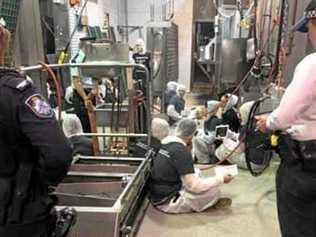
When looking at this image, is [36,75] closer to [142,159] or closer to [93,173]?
[93,173]

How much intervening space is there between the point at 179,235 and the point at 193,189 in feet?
1.45

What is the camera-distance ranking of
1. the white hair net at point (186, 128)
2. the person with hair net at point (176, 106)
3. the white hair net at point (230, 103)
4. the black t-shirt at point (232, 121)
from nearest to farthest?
the white hair net at point (186, 128)
the black t-shirt at point (232, 121)
the white hair net at point (230, 103)
the person with hair net at point (176, 106)

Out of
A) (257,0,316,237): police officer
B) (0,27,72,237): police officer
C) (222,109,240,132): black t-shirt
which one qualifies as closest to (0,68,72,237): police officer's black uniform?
(0,27,72,237): police officer

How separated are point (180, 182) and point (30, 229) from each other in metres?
1.98

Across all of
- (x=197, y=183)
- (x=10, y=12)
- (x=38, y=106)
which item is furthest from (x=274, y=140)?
(x=10, y=12)

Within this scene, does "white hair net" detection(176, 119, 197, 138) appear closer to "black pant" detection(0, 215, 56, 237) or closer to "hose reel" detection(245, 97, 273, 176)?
"hose reel" detection(245, 97, 273, 176)

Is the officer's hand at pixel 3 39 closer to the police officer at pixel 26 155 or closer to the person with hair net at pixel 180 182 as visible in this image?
the police officer at pixel 26 155

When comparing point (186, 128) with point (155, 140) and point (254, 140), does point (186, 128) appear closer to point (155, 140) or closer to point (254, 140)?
point (155, 140)

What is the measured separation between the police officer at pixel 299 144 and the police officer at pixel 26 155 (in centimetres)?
109

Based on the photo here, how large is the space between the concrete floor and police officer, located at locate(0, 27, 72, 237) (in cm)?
A: 159

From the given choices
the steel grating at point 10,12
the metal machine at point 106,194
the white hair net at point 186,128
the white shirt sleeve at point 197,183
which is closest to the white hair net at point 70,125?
the metal machine at point 106,194

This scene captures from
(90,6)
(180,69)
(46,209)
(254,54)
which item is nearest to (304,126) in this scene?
(46,209)

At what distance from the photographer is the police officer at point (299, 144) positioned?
5.41 ft

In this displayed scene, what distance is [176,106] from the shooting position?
23.7 feet
